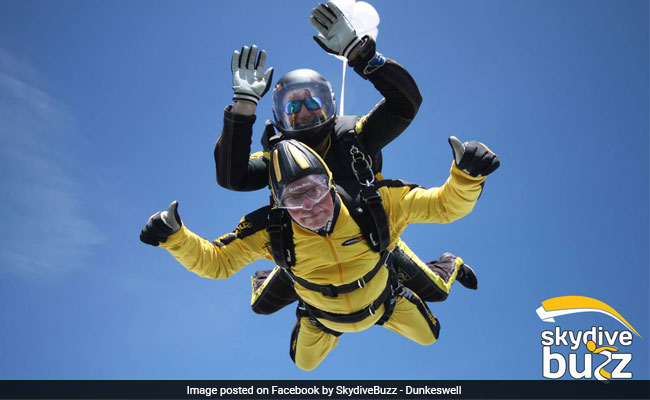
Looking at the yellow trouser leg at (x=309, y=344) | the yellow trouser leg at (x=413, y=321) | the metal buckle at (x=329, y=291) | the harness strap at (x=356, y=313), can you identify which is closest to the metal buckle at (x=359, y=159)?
the metal buckle at (x=329, y=291)

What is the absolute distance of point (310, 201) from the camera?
3734 mm

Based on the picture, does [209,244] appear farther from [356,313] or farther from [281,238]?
[356,313]

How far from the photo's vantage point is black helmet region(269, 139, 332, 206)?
3.71 metres

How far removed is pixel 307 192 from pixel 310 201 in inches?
2.7

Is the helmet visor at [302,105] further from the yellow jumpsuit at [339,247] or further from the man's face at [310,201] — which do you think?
the yellow jumpsuit at [339,247]

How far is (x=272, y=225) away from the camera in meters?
3.98

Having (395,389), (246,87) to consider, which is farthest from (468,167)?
(395,389)

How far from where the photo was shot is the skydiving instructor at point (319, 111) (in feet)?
12.6

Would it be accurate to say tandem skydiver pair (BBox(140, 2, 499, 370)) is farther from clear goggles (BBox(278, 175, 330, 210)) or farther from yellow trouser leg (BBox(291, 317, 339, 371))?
yellow trouser leg (BBox(291, 317, 339, 371))

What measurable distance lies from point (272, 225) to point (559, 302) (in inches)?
243

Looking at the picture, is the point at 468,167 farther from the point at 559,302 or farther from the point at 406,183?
the point at 559,302

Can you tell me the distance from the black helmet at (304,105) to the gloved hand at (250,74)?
0.12 meters

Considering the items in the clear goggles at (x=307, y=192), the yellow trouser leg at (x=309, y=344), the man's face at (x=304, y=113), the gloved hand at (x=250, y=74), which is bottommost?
the yellow trouser leg at (x=309, y=344)

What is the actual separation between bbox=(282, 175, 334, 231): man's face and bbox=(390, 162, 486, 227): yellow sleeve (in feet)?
1.73
